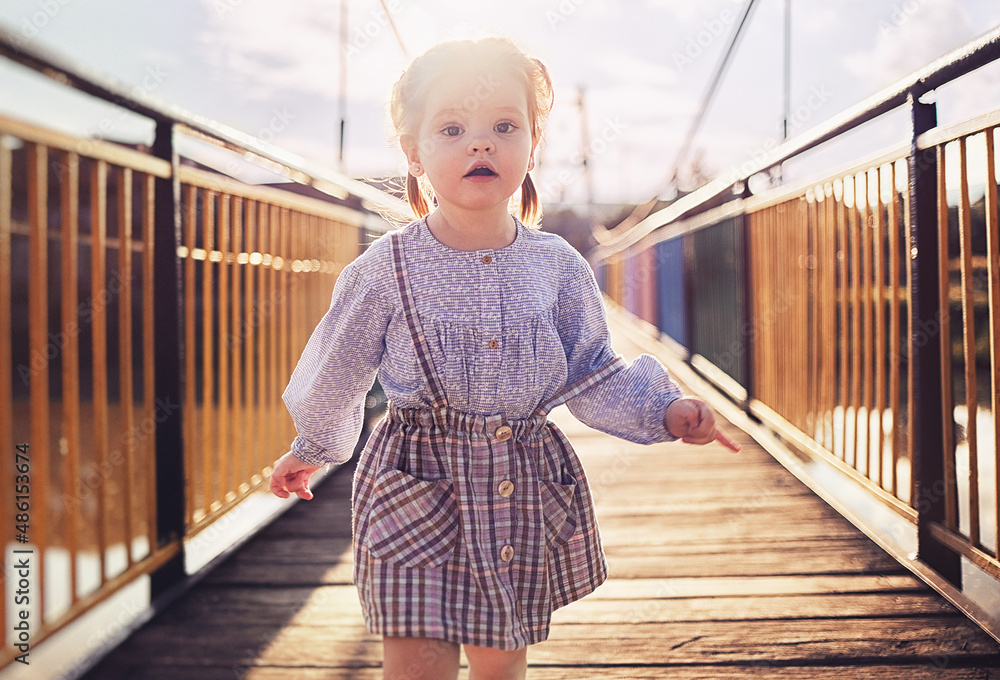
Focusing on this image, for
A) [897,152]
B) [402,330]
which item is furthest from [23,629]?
[897,152]

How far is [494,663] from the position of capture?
3.49 feet

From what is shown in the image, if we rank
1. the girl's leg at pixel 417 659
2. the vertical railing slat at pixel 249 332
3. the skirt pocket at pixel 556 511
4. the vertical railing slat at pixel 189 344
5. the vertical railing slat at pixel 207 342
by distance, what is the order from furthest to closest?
the vertical railing slat at pixel 249 332 → the vertical railing slat at pixel 207 342 → the vertical railing slat at pixel 189 344 → the skirt pocket at pixel 556 511 → the girl's leg at pixel 417 659

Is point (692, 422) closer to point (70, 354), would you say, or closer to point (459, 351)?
point (459, 351)

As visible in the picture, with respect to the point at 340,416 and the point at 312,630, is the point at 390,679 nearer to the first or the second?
the point at 340,416

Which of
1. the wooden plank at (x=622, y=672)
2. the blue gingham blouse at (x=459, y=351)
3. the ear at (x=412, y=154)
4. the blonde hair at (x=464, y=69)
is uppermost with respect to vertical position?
the blonde hair at (x=464, y=69)

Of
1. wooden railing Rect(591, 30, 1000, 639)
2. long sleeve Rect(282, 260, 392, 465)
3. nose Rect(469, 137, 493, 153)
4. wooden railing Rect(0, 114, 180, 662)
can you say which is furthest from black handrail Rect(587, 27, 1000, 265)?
wooden railing Rect(0, 114, 180, 662)

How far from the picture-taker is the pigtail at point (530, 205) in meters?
1.32

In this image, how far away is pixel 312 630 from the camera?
1538 millimetres

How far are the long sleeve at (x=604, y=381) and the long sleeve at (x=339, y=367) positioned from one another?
0.28 metres

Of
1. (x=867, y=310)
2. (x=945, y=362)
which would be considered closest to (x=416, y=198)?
(x=945, y=362)

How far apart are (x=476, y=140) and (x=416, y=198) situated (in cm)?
28

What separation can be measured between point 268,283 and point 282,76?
215 centimetres

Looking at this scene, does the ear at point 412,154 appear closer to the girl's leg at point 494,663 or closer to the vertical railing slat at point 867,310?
the girl's leg at point 494,663

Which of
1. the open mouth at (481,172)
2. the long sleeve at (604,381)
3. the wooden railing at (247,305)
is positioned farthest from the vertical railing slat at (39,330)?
the long sleeve at (604,381)
